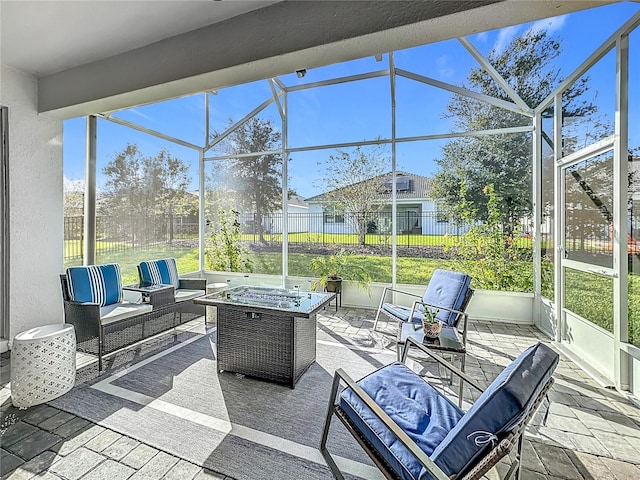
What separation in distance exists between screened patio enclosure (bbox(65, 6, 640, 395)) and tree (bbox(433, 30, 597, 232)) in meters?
0.05

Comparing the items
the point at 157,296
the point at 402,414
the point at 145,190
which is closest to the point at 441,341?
the point at 402,414


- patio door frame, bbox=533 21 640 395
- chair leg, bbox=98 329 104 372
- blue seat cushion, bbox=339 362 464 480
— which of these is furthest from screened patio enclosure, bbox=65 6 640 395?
blue seat cushion, bbox=339 362 464 480

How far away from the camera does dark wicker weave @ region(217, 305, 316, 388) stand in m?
2.72

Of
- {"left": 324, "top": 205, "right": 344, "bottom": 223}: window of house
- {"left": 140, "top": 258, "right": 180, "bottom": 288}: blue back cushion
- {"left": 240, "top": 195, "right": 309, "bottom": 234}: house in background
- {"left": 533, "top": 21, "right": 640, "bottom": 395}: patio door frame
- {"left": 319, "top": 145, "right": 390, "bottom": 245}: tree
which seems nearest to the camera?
{"left": 533, "top": 21, "right": 640, "bottom": 395}: patio door frame

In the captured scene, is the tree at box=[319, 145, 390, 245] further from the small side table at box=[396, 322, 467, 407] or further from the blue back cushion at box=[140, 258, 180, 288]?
the blue back cushion at box=[140, 258, 180, 288]

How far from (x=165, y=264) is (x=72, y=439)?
9.26ft

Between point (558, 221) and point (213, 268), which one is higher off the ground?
point (558, 221)

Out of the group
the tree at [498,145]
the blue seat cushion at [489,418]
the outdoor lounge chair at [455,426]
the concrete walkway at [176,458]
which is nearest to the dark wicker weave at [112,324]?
the concrete walkway at [176,458]

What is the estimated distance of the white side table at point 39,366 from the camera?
7.64 feet

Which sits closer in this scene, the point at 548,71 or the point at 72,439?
the point at 72,439

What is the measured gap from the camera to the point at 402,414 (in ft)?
5.60

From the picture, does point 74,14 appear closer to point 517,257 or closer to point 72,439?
point 72,439

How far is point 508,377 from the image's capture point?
1.29 metres

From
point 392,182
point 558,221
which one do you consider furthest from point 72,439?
point 558,221
